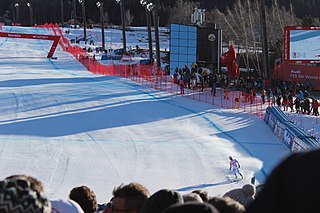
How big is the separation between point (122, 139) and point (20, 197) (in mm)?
14404

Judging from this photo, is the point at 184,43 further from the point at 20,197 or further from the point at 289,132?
the point at 20,197

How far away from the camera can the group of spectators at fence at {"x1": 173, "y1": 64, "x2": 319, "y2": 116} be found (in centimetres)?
2377

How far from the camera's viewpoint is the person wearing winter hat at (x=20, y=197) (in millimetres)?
1608

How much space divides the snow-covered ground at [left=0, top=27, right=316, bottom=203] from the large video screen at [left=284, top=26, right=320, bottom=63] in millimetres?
8257

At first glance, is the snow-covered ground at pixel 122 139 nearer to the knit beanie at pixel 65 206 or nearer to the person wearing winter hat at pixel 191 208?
the knit beanie at pixel 65 206

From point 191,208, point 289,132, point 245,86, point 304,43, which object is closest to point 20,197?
point 191,208

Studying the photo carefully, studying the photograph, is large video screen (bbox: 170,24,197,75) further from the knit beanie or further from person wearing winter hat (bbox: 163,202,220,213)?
person wearing winter hat (bbox: 163,202,220,213)

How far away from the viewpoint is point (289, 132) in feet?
52.8

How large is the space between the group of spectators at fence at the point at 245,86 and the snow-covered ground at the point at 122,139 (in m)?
1.85

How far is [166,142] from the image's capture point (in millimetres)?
15977

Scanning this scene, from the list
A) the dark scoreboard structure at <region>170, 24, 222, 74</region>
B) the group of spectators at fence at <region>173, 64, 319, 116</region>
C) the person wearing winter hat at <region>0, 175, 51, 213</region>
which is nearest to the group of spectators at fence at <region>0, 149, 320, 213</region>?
the person wearing winter hat at <region>0, 175, 51, 213</region>

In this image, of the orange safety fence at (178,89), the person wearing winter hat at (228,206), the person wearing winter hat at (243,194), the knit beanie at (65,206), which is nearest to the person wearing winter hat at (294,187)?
the person wearing winter hat at (228,206)

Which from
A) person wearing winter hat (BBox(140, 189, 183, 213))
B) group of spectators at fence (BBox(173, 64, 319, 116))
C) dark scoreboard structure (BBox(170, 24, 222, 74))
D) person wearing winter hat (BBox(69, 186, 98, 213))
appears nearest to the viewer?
person wearing winter hat (BBox(140, 189, 183, 213))

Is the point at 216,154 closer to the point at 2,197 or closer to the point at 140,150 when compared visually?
the point at 140,150
